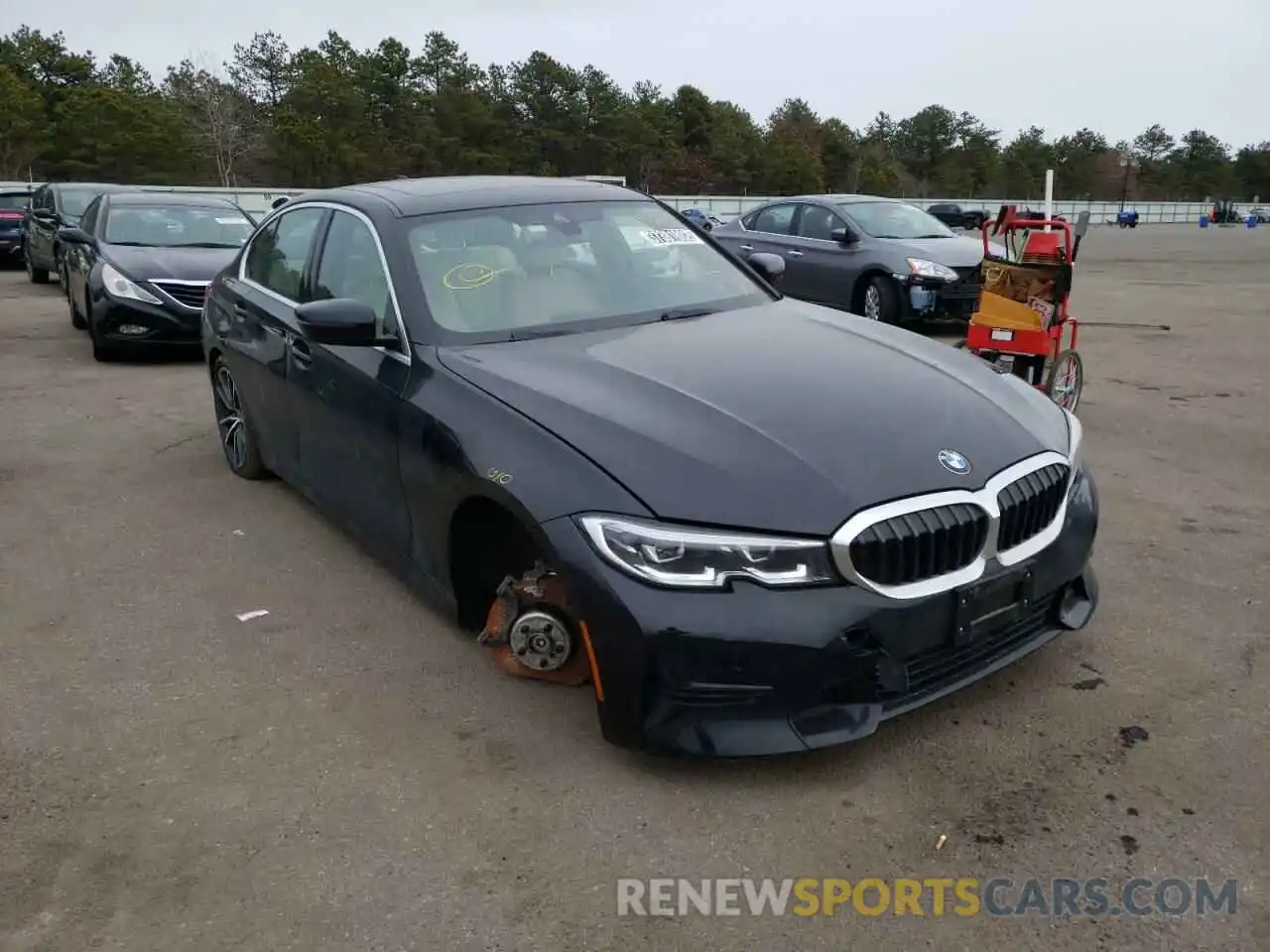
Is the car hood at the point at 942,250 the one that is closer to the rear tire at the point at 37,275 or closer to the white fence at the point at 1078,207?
the rear tire at the point at 37,275

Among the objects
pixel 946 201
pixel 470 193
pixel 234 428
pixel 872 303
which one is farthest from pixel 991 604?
pixel 946 201

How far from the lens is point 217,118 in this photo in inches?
2427

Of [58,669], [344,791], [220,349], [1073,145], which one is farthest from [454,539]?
[1073,145]

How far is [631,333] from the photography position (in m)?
4.01

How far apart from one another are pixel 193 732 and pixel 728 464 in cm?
188

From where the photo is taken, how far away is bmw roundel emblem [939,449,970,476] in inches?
120

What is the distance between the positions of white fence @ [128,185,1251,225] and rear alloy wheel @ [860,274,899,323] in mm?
20517

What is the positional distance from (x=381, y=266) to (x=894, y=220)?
930cm

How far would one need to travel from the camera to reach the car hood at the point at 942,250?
37.4 ft

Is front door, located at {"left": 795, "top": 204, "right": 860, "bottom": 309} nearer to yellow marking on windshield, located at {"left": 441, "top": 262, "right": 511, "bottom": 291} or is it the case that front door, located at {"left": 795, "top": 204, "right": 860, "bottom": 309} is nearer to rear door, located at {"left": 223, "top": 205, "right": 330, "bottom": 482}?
rear door, located at {"left": 223, "top": 205, "right": 330, "bottom": 482}

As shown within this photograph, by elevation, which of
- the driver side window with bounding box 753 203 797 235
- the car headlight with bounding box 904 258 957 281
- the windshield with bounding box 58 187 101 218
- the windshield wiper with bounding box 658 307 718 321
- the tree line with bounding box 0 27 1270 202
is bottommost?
the windshield wiper with bounding box 658 307 718 321

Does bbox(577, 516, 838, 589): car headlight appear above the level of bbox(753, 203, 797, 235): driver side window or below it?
below

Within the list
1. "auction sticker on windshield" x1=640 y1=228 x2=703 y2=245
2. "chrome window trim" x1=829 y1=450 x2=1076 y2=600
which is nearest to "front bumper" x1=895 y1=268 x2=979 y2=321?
"auction sticker on windshield" x1=640 y1=228 x2=703 y2=245

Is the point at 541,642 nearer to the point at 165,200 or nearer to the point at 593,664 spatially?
the point at 593,664
